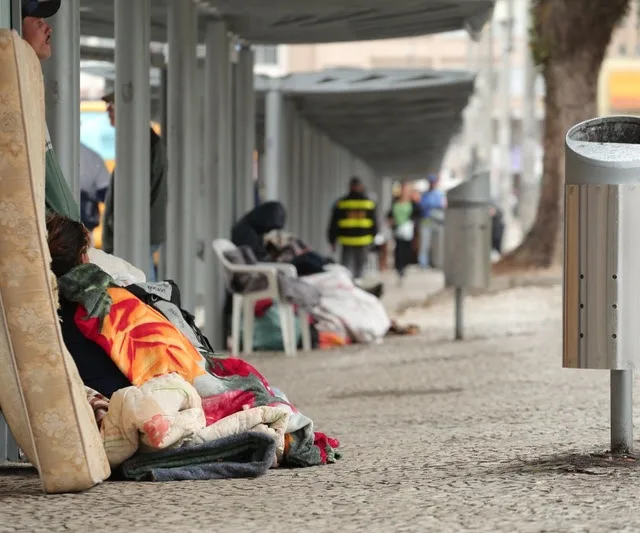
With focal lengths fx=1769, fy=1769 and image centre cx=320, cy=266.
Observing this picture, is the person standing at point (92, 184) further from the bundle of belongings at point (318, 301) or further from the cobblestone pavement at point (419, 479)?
the cobblestone pavement at point (419, 479)

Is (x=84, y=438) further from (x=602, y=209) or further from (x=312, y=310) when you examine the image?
(x=312, y=310)

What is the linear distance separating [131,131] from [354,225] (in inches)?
545

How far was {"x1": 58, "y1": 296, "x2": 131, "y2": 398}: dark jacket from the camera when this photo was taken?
6.61m

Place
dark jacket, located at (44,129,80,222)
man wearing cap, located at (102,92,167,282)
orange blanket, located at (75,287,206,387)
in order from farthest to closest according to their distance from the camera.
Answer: man wearing cap, located at (102,92,167,282) → dark jacket, located at (44,129,80,222) → orange blanket, located at (75,287,206,387)

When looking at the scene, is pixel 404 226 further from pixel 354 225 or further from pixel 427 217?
pixel 354 225

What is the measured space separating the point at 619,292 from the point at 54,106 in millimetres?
3512

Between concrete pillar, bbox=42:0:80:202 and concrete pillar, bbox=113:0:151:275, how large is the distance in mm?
2203

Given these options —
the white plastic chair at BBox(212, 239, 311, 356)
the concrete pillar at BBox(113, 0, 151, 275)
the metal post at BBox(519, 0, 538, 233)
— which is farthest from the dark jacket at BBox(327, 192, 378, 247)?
the metal post at BBox(519, 0, 538, 233)

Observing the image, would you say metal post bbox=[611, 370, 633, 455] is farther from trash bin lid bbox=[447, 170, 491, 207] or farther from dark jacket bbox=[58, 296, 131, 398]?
trash bin lid bbox=[447, 170, 491, 207]

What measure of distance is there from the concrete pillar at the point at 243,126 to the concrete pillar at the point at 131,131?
5844 millimetres

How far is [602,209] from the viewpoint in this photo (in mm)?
6363

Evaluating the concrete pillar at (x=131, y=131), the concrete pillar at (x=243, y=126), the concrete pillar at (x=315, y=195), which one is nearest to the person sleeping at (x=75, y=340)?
the concrete pillar at (x=131, y=131)

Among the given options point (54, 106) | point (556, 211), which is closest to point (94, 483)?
point (54, 106)

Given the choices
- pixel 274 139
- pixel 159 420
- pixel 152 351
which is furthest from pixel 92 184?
pixel 274 139
